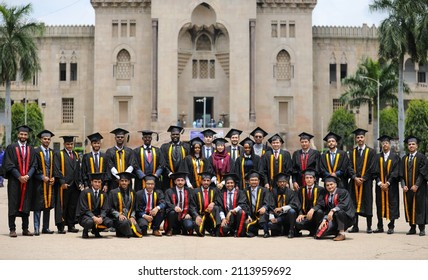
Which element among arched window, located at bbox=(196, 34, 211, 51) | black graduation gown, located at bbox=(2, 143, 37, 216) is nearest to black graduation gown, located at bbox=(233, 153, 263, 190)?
black graduation gown, located at bbox=(2, 143, 37, 216)

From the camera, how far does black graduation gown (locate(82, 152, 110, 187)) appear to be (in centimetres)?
1767

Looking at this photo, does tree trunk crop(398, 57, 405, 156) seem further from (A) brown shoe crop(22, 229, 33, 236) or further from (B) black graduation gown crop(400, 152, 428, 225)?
(A) brown shoe crop(22, 229, 33, 236)

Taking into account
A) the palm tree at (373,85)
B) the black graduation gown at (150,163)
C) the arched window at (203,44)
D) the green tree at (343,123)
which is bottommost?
the black graduation gown at (150,163)

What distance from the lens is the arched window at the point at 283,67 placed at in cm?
5606

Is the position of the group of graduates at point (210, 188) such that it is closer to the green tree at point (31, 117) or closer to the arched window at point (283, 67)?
the arched window at point (283, 67)

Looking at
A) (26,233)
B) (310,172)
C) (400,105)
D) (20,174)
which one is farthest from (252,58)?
(26,233)

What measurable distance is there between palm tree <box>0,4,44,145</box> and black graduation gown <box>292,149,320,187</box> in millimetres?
26379

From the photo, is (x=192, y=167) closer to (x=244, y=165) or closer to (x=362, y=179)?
(x=244, y=165)

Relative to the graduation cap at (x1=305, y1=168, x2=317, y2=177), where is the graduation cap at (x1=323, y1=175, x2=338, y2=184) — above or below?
below

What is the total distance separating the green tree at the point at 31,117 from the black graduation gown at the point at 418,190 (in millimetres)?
42415

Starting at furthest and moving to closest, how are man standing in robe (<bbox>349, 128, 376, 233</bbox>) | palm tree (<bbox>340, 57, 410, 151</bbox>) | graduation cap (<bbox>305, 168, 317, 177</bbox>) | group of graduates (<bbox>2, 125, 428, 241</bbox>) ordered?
palm tree (<bbox>340, 57, 410, 151</bbox>), man standing in robe (<bbox>349, 128, 376, 233</bbox>), graduation cap (<bbox>305, 168, 317, 177</bbox>), group of graduates (<bbox>2, 125, 428, 241</bbox>)

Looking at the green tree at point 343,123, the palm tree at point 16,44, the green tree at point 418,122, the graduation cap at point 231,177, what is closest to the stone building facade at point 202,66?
the green tree at point 343,123

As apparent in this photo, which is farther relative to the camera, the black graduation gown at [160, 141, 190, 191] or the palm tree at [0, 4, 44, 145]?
the palm tree at [0, 4, 44, 145]

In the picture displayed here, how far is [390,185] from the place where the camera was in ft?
58.2
